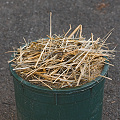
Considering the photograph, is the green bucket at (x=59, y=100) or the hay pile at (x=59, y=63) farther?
the hay pile at (x=59, y=63)

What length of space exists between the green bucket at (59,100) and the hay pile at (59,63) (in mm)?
77

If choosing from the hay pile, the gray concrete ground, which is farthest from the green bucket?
the gray concrete ground

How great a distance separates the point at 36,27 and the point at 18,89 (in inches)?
145

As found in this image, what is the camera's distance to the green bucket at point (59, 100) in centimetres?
235

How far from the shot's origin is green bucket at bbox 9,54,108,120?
235 cm

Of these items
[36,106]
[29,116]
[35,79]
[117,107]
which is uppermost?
[35,79]

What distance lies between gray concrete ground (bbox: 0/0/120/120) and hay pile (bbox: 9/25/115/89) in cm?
179

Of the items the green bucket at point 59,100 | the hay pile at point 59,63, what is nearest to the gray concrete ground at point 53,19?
the hay pile at point 59,63

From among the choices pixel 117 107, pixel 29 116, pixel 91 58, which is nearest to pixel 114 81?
pixel 117 107

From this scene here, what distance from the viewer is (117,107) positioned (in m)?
4.00

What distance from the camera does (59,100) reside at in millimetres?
2367

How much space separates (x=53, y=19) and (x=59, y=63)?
3.93 meters

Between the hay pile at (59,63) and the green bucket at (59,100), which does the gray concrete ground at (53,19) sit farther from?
the green bucket at (59,100)

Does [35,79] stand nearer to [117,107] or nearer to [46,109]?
[46,109]
